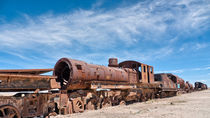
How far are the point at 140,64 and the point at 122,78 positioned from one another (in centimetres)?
321

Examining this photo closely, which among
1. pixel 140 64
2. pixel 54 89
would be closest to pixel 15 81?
pixel 54 89

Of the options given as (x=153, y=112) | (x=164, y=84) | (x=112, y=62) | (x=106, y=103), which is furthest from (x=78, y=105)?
(x=164, y=84)

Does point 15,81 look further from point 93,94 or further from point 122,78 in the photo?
point 122,78

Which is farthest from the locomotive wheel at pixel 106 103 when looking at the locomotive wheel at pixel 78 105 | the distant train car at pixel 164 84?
the distant train car at pixel 164 84

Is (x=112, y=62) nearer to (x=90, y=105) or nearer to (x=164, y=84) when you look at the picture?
(x=90, y=105)

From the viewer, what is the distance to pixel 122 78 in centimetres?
1362

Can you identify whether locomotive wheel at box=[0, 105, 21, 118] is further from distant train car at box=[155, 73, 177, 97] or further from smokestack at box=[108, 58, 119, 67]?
distant train car at box=[155, 73, 177, 97]

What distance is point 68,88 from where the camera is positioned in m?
9.35

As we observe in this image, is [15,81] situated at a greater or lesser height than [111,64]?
lesser

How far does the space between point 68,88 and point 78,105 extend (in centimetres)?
129

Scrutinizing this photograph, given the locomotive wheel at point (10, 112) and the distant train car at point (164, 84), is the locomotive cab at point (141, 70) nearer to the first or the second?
the distant train car at point (164, 84)

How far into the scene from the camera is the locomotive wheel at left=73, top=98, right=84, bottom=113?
934 centimetres

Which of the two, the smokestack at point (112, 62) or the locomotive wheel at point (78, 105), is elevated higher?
the smokestack at point (112, 62)

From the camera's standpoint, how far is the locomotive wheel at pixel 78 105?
9344 millimetres
